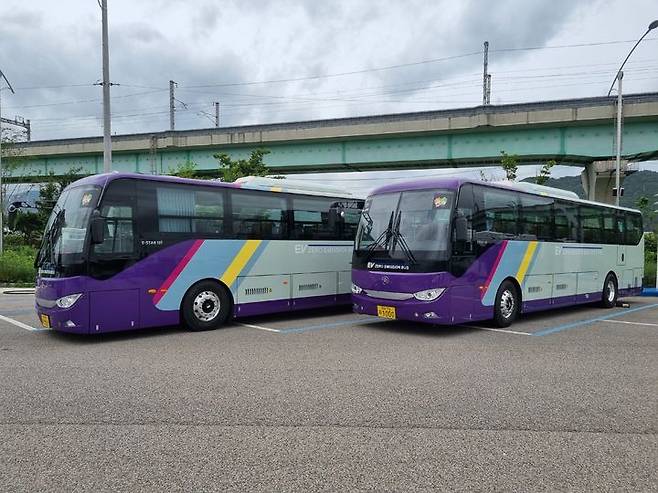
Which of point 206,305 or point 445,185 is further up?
point 445,185

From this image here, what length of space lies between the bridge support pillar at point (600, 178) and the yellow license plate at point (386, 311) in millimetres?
22454

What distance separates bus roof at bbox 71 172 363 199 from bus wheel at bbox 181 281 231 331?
191 centimetres

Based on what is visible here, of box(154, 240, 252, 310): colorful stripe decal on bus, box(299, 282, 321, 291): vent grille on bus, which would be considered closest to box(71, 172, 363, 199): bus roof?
box(154, 240, 252, 310): colorful stripe decal on bus

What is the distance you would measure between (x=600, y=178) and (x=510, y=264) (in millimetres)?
21265

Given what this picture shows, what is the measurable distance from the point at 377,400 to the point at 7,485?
3.24m

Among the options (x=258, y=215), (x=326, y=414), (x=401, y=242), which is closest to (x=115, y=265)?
(x=258, y=215)

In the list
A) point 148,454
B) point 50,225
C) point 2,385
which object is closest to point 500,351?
point 148,454

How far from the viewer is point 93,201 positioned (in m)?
9.04

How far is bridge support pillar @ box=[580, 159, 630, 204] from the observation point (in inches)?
1114

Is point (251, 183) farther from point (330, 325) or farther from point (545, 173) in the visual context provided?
point (545, 173)

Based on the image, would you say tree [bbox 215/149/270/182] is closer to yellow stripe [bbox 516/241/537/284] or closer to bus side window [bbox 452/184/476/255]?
yellow stripe [bbox 516/241/537/284]

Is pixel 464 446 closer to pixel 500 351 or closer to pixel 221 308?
pixel 500 351

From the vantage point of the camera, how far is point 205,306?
33.9 ft

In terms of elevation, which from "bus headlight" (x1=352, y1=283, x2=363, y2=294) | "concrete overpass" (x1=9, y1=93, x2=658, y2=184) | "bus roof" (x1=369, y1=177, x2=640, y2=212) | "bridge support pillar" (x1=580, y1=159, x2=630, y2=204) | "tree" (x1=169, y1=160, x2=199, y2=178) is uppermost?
"concrete overpass" (x1=9, y1=93, x2=658, y2=184)
